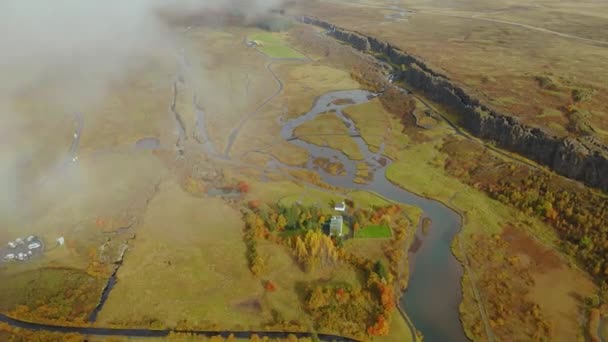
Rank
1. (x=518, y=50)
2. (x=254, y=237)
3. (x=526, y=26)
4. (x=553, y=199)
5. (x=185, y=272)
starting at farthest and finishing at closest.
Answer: (x=526, y=26) < (x=518, y=50) < (x=553, y=199) < (x=254, y=237) < (x=185, y=272)

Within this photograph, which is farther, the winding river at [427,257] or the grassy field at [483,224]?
the grassy field at [483,224]

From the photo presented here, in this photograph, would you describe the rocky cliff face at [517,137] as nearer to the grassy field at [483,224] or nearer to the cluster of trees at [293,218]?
the grassy field at [483,224]

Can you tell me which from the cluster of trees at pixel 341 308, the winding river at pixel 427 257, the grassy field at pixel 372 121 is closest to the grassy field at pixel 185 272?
the cluster of trees at pixel 341 308

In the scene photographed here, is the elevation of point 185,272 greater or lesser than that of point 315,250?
lesser

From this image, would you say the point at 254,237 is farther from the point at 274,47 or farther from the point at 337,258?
the point at 274,47

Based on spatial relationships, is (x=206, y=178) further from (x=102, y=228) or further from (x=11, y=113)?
(x=11, y=113)

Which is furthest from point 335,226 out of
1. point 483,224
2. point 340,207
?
point 483,224
